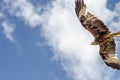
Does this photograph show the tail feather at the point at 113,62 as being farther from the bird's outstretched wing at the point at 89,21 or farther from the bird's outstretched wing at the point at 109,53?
the bird's outstretched wing at the point at 89,21

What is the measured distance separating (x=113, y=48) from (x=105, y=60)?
1002mm

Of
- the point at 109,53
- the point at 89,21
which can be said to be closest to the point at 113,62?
the point at 109,53

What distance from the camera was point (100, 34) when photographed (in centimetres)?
2425

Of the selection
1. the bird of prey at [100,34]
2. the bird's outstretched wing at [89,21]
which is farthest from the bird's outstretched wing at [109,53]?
the bird's outstretched wing at [89,21]

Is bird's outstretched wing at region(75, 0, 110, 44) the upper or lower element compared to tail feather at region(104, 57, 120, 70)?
upper

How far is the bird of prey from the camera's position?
23.8m

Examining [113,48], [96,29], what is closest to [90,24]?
[96,29]

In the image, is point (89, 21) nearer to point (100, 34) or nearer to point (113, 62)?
point (100, 34)

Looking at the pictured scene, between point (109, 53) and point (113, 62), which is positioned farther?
point (109, 53)

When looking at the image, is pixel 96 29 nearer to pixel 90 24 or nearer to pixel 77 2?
pixel 90 24

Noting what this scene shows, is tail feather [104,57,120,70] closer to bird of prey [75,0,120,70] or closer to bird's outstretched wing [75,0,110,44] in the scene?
bird of prey [75,0,120,70]

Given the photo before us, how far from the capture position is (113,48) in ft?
81.8

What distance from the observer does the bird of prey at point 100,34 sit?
Answer: 23.8m

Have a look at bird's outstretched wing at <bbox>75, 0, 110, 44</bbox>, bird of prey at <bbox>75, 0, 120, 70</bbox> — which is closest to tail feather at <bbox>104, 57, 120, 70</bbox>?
bird of prey at <bbox>75, 0, 120, 70</bbox>
